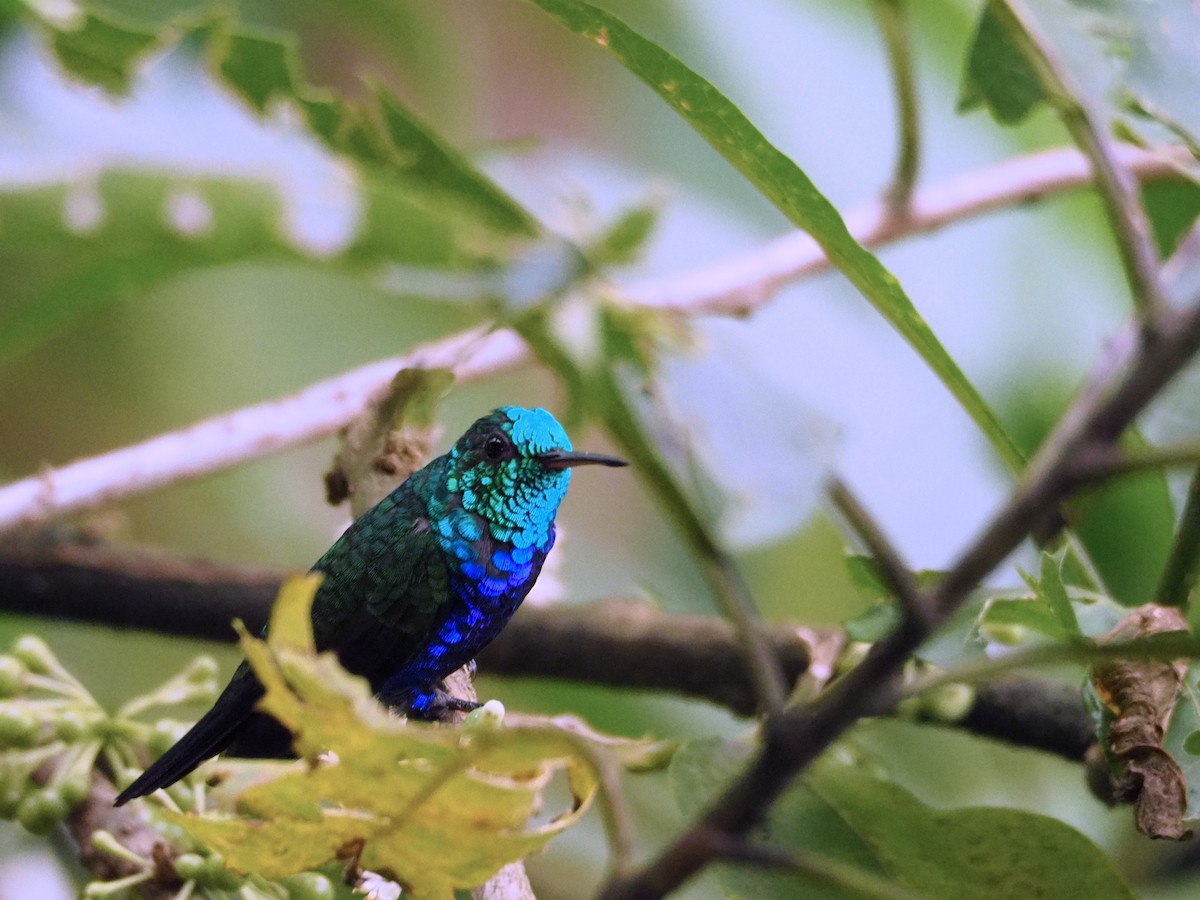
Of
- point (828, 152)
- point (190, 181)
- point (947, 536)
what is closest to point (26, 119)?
point (190, 181)

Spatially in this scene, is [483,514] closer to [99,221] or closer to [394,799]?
[99,221]

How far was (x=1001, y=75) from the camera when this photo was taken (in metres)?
1.25

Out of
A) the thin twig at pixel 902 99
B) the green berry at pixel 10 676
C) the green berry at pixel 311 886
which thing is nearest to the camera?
the green berry at pixel 311 886

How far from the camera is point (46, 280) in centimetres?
295

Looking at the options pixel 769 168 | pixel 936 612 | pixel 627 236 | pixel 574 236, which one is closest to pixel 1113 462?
pixel 936 612

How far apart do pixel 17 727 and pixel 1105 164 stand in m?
1.01

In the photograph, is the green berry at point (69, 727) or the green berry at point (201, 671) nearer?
the green berry at point (69, 727)

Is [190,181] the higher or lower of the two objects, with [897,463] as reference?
higher

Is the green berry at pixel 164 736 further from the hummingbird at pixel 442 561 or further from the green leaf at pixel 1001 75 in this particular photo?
the green leaf at pixel 1001 75

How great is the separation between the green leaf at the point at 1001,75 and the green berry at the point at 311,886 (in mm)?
984

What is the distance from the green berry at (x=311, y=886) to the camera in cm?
100

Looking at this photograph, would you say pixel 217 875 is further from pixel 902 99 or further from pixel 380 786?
pixel 902 99

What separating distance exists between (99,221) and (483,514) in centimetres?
48

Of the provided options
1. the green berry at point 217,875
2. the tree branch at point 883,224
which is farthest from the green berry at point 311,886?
the tree branch at point 883,224
